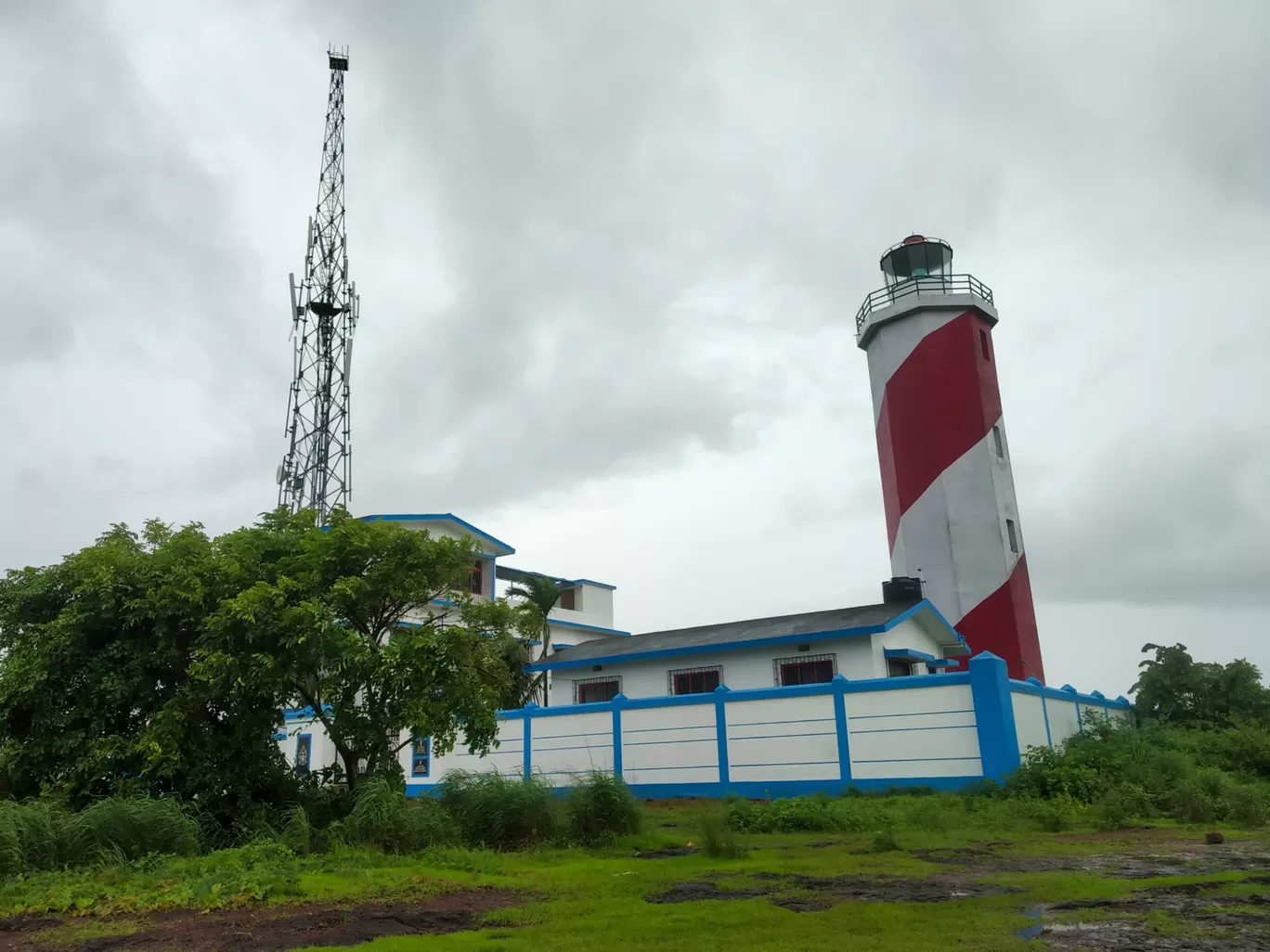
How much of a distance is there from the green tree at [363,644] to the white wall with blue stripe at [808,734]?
1.16 metres

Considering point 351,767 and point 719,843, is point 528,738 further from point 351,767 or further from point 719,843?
point 719,843

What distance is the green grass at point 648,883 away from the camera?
20.0ft

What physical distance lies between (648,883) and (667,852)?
8.54 ft

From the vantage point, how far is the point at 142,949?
244 inches

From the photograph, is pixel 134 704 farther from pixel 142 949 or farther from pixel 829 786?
pixel 829 786

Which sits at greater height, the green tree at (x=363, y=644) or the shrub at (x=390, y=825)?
the green tree at (x=363, y=644)

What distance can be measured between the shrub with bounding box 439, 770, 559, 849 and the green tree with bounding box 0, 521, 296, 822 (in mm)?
3044

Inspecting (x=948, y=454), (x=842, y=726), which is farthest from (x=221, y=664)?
(x=948, y=454)

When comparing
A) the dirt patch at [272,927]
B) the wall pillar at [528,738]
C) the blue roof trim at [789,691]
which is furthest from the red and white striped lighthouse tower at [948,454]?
the dirt patch at [272,927]

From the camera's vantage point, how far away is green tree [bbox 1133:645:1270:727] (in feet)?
69.5

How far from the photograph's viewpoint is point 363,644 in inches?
489

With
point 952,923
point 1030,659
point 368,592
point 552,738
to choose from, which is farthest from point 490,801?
point 1030,659

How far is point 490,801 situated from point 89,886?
4.71 m

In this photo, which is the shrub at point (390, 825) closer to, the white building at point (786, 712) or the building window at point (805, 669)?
the white building at point (786, 712)
